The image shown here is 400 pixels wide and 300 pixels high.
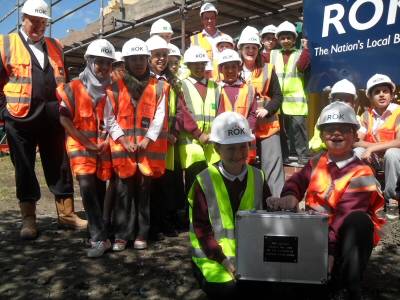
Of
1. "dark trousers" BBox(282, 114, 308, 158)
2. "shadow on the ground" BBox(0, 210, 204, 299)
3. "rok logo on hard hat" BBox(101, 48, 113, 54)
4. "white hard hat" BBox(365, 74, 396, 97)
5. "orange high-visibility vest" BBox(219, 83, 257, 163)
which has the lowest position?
"shadow on the ground" BBox(0, 210, 204, 299)

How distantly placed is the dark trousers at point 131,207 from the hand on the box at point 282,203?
1604mm

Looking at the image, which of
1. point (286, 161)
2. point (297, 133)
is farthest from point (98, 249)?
point (297, 133)

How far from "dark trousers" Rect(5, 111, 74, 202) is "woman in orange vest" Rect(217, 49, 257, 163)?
5.82 ft

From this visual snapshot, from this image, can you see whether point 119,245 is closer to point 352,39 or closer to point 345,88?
point 345,88

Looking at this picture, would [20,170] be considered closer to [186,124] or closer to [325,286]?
[186,124]

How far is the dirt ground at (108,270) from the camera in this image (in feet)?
11.0

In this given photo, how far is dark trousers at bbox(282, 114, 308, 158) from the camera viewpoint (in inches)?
237

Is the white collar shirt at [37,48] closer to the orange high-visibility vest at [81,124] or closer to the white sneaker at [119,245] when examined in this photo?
the orange high-visibility vest at [81,124]

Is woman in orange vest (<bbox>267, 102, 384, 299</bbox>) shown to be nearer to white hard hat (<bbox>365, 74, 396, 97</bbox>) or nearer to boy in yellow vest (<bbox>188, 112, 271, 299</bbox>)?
boy in yellow vest (<bbox>188, 112, 271, 299</bbox>)

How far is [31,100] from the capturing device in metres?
4.52

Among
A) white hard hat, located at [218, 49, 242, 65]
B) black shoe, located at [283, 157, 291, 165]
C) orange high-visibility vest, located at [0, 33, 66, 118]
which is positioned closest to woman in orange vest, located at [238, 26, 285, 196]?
white hard hat, located at [218, 49, 242, 65]

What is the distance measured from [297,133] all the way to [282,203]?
3253 millimetres

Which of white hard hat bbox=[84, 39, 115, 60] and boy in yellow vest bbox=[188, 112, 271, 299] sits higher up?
white hard hat bbox=[84, 39, 115, 60]

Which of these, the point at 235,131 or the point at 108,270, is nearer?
the point at 235,131
